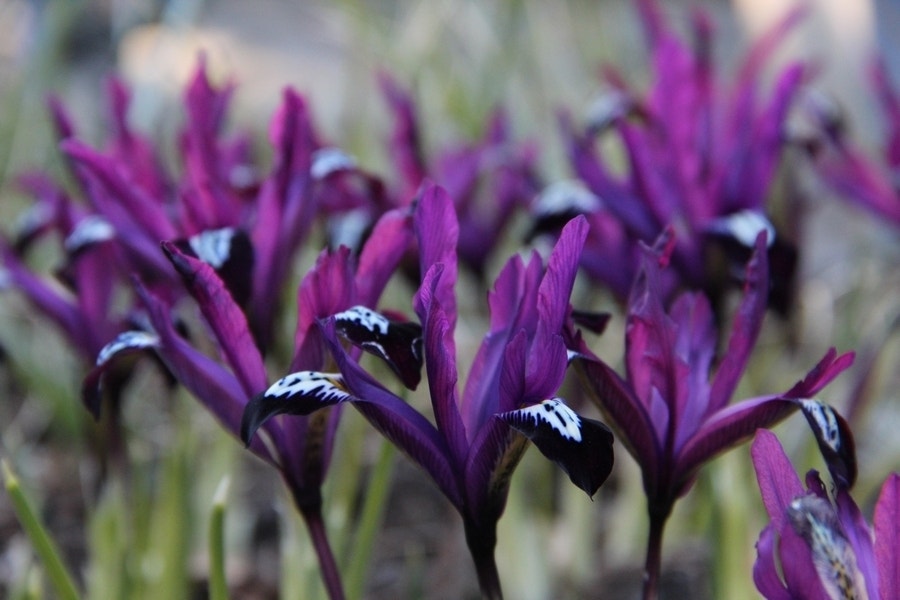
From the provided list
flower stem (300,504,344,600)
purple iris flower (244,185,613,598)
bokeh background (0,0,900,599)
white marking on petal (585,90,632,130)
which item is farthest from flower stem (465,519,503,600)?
white marking on petal (585,90,632,130)

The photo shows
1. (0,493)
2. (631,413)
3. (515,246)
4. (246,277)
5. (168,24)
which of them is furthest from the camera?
(168,24)

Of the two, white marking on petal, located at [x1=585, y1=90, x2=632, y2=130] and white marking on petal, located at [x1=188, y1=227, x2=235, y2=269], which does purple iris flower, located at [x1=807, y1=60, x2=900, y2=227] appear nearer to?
white marking on petal, located at [x1=585, y1=90, x2=632, y2=130]

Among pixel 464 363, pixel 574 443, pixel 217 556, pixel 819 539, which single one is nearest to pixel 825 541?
pixel 819 539

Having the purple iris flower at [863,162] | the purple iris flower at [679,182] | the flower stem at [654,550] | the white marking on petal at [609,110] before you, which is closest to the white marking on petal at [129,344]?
the flower stem at [654,550]

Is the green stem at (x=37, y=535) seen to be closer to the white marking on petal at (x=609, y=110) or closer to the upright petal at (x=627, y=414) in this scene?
the upright petal at (x=627, y=414)

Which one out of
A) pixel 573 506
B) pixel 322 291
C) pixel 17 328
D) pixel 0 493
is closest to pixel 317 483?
pixel 322 291

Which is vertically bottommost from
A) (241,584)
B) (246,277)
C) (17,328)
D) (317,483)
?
(241,584)

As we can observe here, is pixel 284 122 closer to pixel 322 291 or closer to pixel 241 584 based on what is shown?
pixel 322 291
